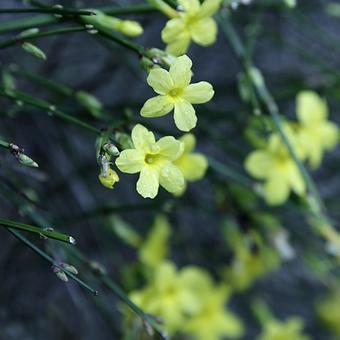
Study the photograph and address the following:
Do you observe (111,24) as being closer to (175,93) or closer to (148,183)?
(175,93)

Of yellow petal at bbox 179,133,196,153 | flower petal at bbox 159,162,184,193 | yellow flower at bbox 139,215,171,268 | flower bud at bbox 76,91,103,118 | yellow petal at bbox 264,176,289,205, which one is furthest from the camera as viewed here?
yellow flower at bbox 139,215,171,268

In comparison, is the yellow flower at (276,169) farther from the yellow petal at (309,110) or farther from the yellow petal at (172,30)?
the yellow petal at (172,30)

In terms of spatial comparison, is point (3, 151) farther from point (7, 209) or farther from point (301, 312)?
point (301, 312)

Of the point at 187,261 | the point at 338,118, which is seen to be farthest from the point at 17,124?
the point at 338,118

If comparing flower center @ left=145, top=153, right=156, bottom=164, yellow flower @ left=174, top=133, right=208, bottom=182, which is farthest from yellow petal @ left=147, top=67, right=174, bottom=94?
yellow flower @ left=174, top=133, right=208, bottom=182

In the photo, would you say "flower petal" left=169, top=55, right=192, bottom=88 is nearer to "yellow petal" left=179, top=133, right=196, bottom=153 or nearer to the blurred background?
"yellow petal" left=179, top=133, right=196, bottom=153

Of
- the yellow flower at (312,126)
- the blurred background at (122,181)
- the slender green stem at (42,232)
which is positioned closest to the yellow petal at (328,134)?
the yellow flower at (312,126)
